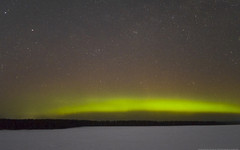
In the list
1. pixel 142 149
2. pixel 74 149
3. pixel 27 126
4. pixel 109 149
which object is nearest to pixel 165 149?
pixel 142 149

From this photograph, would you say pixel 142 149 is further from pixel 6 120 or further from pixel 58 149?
pixel 6 120

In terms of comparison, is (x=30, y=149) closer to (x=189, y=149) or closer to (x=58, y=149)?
(x=58, y=149)

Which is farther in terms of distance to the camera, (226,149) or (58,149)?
Result: (58,149)

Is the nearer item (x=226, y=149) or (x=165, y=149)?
(x=226, y=149)

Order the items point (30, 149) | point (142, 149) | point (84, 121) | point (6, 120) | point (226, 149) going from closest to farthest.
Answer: point (226, 149) < point (30, 149) < point (142, 149) < point (6, 120) < point (84, 121)

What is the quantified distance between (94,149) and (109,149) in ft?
5.99

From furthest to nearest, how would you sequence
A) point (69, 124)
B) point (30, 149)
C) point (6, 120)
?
1. point (69, 124)
2. point (6, 120)
3. point (30, 149)

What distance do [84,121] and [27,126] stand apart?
21348 millimetres

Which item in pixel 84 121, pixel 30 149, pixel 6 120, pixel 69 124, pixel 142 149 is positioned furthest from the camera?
pixel 69 124

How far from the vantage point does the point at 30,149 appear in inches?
1288

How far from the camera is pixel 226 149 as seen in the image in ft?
101

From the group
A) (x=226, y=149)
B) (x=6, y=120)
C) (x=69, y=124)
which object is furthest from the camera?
(x=69, y=124)

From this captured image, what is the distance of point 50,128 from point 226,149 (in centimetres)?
8873

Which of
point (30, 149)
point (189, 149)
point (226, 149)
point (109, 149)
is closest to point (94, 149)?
point (109, 149)
